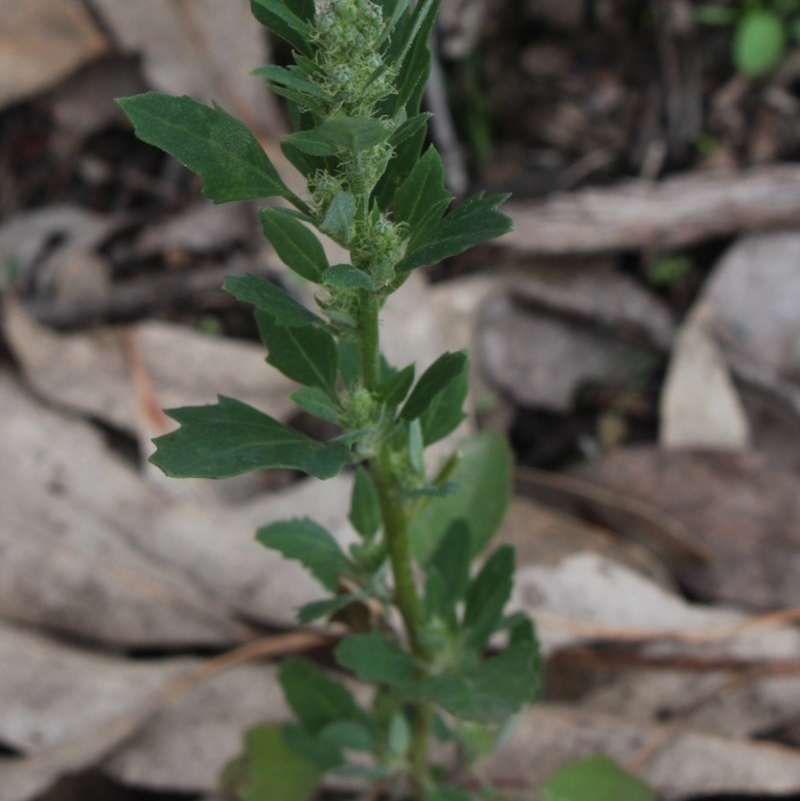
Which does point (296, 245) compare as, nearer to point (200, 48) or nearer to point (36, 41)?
point (200, 48)

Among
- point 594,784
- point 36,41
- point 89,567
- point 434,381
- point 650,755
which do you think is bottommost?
point 650,755

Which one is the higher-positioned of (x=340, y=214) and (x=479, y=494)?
(x=340, y=214)

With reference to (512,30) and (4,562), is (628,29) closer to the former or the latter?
(512,30)

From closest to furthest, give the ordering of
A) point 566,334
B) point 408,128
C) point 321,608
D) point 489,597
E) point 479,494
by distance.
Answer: point 408,128 < point 321,608 < point 489,597 < point 479,494 < point 566,334

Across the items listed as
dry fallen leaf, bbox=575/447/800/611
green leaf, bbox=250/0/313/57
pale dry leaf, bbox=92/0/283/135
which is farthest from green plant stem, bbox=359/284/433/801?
pale dry leaf, bbox=92/0/283/135

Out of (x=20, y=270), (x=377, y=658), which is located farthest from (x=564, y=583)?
(x=20, y=270)

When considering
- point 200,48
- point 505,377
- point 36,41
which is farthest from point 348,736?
point 36,41

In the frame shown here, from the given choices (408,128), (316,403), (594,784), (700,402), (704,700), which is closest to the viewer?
(408,128)

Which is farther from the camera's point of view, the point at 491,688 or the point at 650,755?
the point at 650,755
